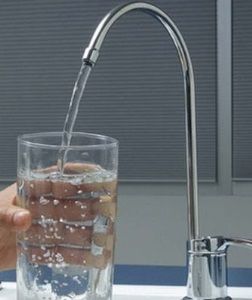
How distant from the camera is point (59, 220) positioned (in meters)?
0.57

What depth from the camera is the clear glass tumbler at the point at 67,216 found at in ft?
1.87

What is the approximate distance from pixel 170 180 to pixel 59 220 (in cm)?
156

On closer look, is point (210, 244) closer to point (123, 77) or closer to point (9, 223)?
point (9, 223)

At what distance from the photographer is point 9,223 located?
1.94 ft

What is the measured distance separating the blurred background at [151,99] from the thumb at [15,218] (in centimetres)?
148


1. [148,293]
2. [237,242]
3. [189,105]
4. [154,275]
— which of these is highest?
[189,105]

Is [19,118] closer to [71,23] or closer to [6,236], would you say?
[71,23]

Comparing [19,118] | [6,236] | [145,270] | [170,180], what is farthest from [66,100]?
[6,236]

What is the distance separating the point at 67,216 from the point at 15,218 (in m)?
0.05

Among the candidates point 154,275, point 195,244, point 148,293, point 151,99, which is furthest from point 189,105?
point 151,99

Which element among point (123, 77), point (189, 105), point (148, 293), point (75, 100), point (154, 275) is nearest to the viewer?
point (75, 100)

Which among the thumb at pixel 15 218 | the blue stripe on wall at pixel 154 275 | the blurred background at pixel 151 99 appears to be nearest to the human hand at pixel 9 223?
the thumb at pixel 15 218

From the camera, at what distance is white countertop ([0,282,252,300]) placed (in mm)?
815

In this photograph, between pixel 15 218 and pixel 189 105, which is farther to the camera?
pixel 189 105
